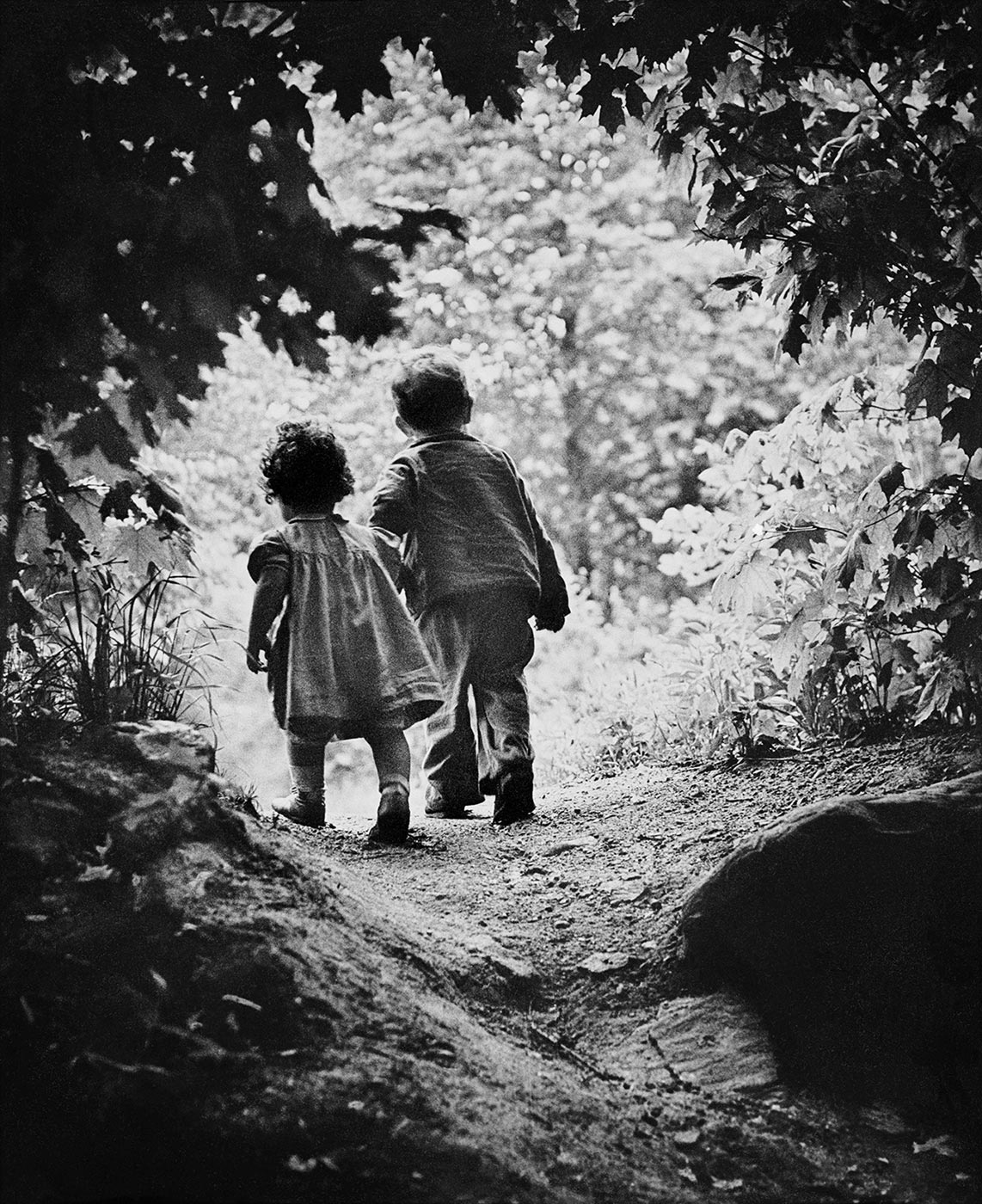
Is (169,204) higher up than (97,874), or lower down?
→ higher up

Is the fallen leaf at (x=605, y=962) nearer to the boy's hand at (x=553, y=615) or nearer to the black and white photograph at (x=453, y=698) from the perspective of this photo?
the black and white photograph at (x=453, y=698)

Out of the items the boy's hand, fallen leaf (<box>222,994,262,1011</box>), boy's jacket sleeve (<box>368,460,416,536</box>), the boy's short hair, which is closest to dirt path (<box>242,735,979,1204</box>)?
fallen leaf (<box>222,994,262,1011</box>)

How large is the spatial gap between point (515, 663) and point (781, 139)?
2039mm

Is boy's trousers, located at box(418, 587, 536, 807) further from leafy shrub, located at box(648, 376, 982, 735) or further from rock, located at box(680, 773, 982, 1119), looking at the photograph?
rock, located at box(680, 773, 982, 1119)

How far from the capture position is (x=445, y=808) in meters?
4.29

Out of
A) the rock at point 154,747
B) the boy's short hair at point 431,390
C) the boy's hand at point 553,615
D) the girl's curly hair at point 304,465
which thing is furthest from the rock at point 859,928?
the boy's short hair at point 431,390

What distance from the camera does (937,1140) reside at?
223cm

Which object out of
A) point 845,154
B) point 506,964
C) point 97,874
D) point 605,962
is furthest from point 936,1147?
point 845,154

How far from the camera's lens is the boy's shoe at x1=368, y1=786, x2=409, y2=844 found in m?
3.61

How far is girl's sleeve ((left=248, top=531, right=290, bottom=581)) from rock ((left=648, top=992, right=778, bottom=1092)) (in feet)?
6.36

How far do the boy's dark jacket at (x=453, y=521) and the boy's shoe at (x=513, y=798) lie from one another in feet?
2.15

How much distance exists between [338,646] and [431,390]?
1.13 metres

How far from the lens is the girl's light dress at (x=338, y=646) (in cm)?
369

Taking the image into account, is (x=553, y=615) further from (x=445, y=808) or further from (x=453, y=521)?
(x=445, y=808)
